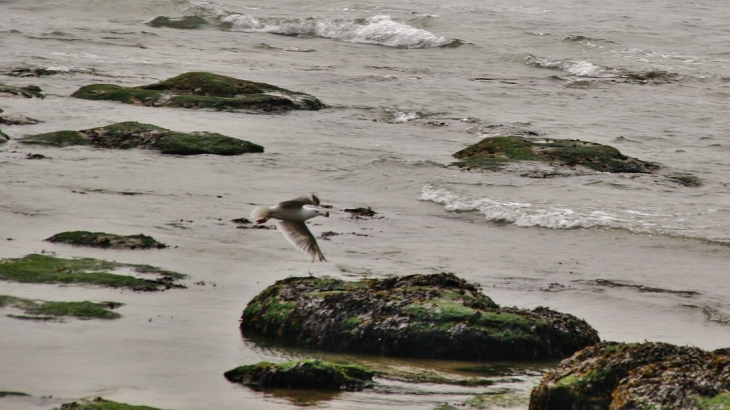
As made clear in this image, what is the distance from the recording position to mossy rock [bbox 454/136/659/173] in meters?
15.8

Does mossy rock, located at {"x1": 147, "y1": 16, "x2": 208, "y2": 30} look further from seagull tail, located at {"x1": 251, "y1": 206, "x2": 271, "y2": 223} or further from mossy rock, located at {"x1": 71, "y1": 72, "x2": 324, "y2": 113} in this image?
seagull tail, located at {"x1": 251, "y1": 206, "x2": 271, "y2": 223}

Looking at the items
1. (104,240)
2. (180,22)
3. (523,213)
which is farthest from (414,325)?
(180,22)

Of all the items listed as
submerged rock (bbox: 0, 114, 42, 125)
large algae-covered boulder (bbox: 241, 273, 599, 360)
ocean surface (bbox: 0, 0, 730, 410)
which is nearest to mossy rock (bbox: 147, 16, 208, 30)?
ocean surface (bbox: 0, 0, 730, 410)

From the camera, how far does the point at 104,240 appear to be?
10.0 m

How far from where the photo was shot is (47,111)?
56.1ft

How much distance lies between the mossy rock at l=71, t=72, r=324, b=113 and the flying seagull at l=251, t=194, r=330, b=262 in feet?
33.0

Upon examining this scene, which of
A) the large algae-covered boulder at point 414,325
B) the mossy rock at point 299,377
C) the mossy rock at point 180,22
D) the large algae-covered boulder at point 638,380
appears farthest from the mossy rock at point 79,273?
the mossy rock at point 180,22

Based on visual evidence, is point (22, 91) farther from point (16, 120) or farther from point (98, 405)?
point (98, 405)

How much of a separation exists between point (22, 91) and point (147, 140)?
13.8 feet

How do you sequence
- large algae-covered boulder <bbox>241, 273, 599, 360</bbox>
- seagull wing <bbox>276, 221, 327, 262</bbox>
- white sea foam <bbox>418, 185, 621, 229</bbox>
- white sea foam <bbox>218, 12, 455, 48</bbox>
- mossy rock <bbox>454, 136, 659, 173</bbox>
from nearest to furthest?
1. large algae-covered boulder <bbox>241, 273, 599, 360</bbox>
2. seagull wing <bbox>276, 221, 327, 262</bbox>
3. white sea foam <bbox>418, 185, 621, 229</bbox>
4. mossy rock <bbox>454, 136, 659, 173</bbox>
5. white sea foam <bbox>218, 12, 455, 48</bbox>

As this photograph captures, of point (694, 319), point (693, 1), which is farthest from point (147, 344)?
point (693, 1)

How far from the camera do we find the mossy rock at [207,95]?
18.3 meters

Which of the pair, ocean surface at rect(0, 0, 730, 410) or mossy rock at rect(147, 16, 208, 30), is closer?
ocean surface at rect(0, 0, 730, 410)

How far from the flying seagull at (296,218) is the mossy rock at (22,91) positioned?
1090cm
